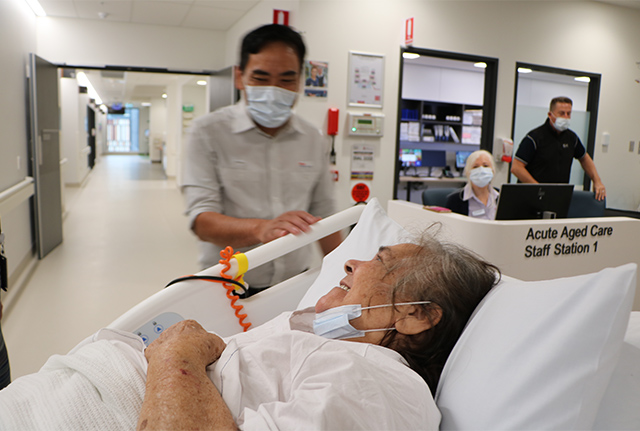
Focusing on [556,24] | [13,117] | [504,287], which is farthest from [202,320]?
[556,24]

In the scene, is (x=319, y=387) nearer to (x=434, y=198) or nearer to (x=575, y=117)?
(x=434, y=198)

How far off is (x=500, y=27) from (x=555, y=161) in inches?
61.4

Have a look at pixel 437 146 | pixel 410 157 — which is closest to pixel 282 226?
pixel 410 157

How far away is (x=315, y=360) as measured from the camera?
3.16 feet

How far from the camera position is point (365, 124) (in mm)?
4598

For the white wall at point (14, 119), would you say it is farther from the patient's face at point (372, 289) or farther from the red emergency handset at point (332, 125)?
the patient's face at point (372, 289)

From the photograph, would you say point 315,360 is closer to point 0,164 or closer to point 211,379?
point 211,379

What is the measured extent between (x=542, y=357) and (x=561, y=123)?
3977 mm

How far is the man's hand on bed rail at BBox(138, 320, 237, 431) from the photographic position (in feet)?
2.74

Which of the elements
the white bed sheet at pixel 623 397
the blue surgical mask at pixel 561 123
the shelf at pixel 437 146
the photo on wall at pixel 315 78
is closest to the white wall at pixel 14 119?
the photo on wall at pixel 315 78

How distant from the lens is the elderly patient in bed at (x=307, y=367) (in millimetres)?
865

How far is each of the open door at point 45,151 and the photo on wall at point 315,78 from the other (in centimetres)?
288

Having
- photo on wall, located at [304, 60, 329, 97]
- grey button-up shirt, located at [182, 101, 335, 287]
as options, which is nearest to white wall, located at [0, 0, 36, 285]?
photo on wall, located at [304, 60, 329, 97]

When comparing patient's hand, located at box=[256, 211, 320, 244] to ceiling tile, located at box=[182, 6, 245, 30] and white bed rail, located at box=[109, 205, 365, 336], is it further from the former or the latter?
ceiling tile, located at box=[182, 6, 245, 30]
